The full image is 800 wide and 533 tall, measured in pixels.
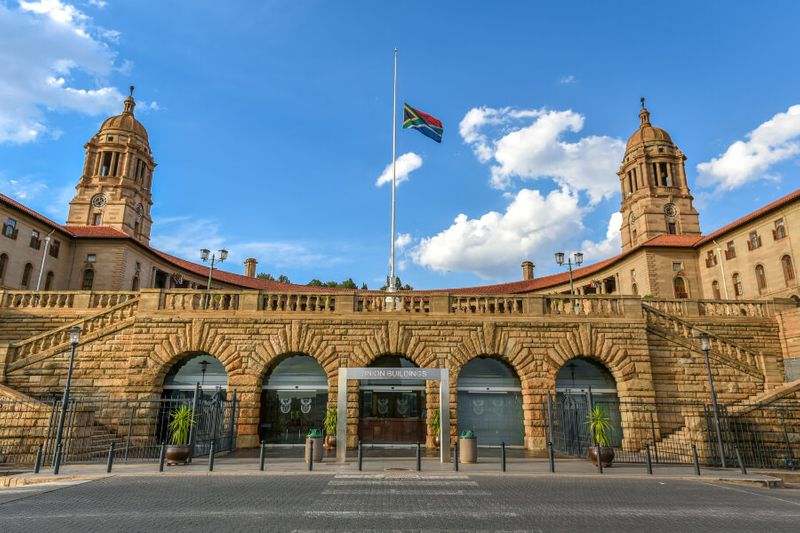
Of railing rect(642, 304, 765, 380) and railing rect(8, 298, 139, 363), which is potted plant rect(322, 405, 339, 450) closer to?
railing rect(8, 298, 139, 363)

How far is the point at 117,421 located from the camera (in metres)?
19.9

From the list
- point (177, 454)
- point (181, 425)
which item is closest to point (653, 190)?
point (181, 425)

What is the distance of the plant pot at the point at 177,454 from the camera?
15366 millimetres

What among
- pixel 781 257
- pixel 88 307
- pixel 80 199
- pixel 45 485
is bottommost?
pixel 45 485

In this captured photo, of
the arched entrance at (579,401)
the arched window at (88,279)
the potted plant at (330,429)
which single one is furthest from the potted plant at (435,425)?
the arched window at (88,279)

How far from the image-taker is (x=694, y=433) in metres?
18.1

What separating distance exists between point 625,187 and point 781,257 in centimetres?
3369

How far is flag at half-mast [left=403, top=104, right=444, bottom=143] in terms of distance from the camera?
29.1 metres

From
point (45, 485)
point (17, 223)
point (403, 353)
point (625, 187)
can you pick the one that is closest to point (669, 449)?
point (403, 353)

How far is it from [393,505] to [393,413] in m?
11.7

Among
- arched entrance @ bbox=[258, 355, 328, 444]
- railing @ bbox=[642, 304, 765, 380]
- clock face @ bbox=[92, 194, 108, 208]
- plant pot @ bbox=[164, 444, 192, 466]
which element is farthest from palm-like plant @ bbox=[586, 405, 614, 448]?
clock face @ bbox=[92, 194, 108, 208]

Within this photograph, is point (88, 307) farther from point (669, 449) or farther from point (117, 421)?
point (669, 449)

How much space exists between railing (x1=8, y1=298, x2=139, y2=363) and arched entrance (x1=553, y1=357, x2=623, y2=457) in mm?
19609

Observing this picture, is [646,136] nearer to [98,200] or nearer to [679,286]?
[679,286]
